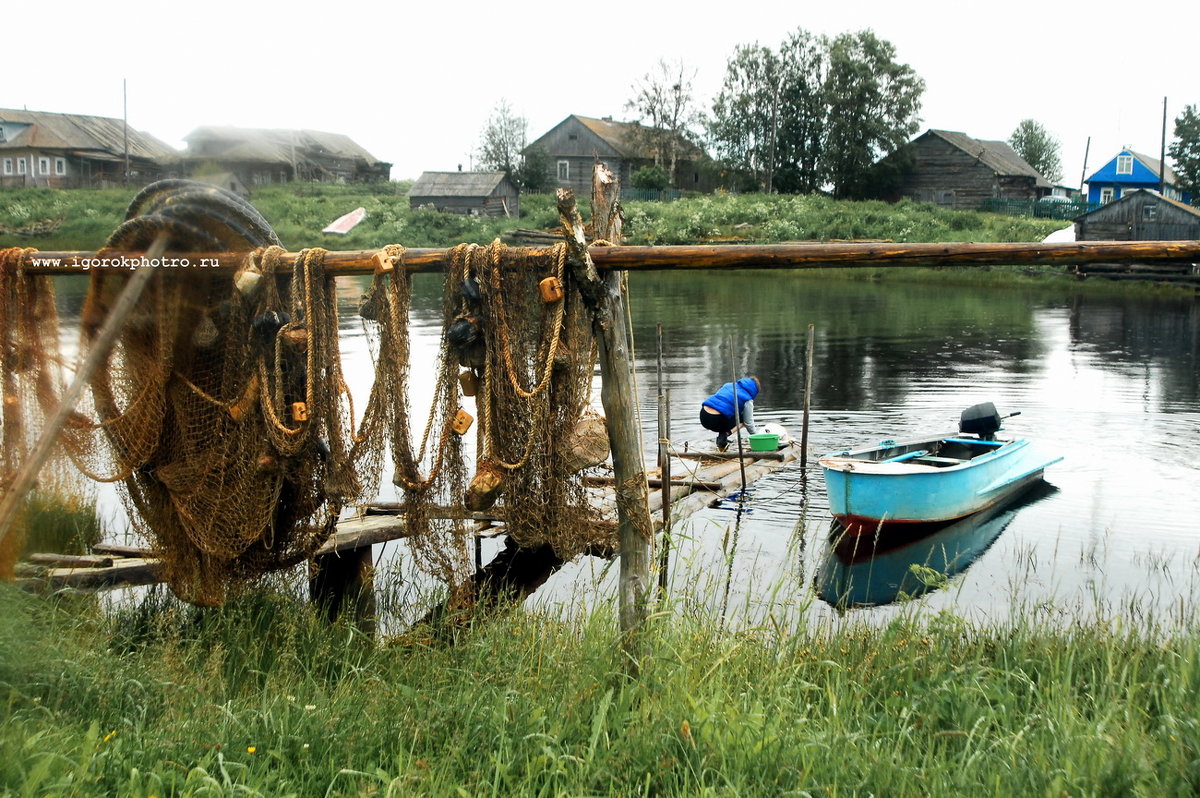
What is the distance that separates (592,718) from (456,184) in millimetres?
56567

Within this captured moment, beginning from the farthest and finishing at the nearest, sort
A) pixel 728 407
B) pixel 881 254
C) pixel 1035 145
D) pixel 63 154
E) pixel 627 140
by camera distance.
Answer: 1. pixel 1035 145
2. pixel 627 140
3. pixel 63 154
4. pixel 728 407
5. pixel 881 254

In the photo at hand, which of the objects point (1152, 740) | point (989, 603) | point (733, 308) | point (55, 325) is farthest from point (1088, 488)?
point (733, 308)

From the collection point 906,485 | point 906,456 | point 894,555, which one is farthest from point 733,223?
point 906,485

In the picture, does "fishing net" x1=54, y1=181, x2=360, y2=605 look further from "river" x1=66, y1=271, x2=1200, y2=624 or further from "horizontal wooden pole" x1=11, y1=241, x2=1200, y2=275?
"river" x1=66, y1=271, x2=1200, y2=624

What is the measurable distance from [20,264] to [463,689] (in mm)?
4051

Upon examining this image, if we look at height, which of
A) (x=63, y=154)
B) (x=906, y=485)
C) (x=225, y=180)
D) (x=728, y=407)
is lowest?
(x=906, y=485)

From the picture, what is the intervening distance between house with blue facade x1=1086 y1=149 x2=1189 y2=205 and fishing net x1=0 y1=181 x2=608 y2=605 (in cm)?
6353

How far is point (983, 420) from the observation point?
14.8 metres

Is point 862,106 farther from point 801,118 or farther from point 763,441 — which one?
point 763,441

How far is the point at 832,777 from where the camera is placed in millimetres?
3973

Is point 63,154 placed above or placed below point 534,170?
below

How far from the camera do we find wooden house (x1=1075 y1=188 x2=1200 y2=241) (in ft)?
137

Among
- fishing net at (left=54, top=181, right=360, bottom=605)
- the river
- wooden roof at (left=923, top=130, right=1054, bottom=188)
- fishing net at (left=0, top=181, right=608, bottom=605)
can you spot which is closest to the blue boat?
the river

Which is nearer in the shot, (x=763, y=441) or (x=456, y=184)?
(x=763, y=441)
